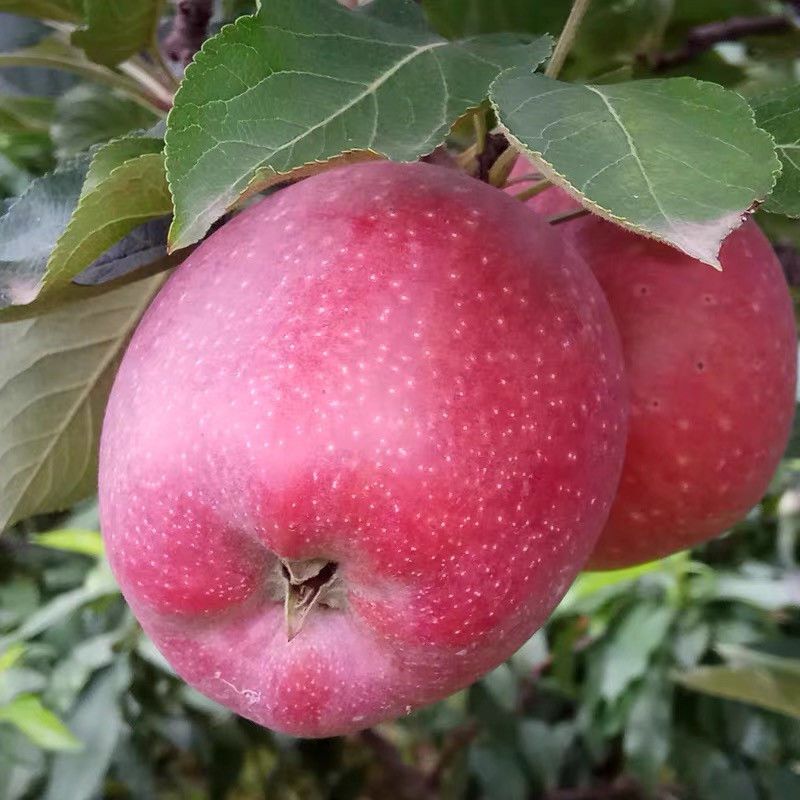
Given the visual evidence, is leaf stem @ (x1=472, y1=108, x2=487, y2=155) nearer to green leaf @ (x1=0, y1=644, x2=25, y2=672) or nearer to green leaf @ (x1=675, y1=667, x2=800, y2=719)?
green leaf @ (x1=675, y1=667, x2=800, y2=719)

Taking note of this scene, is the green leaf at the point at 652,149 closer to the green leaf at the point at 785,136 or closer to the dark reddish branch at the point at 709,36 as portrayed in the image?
the green leaf at the point at 785,136

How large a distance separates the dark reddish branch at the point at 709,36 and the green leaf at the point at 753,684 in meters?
0.55

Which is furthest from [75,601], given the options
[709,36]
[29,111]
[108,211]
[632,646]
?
[709,36]

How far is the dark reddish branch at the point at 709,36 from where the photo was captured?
819mm

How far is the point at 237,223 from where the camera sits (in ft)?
1.59

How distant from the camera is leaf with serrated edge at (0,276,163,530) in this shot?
60cm

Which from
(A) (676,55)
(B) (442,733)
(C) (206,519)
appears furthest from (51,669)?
(A) (676,55)

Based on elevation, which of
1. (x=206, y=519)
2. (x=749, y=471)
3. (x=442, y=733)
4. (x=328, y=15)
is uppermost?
(x=328, y=15)

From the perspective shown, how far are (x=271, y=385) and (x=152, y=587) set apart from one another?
118 mm

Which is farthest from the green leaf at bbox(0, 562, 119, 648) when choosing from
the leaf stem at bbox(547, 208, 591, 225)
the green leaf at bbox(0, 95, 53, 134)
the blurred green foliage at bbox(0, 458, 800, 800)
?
the leaf stem at bbox(547, 208, 591, 225)

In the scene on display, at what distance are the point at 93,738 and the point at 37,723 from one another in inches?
4.3

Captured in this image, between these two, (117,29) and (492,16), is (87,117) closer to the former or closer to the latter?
(117,29)

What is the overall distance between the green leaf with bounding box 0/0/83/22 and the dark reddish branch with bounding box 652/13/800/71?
0.46 meters

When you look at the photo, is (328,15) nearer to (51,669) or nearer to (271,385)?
(271,385)
